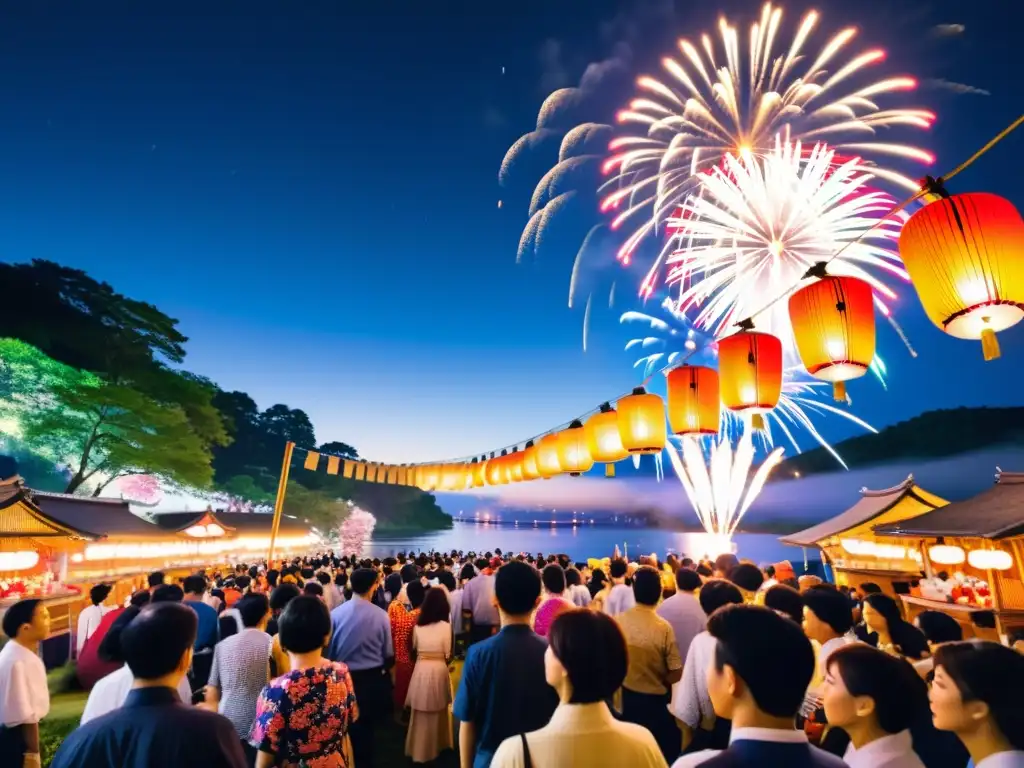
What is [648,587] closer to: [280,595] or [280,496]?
[280,595]

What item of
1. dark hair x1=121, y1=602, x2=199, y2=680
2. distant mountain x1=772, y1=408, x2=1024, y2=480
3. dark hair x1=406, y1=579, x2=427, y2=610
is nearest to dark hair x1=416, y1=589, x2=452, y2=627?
dark hair x1=406, y1=579, x2=427, y2=610

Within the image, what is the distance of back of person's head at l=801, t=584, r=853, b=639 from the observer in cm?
348

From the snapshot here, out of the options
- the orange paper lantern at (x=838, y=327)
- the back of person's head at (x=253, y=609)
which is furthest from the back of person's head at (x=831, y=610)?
the back of person's head at (x=253, y=609)

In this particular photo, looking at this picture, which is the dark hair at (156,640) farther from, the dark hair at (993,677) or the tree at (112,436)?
the tree at (112,436)

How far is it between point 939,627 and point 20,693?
6.30 metres

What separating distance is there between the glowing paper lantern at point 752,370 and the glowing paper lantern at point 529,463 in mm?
6493

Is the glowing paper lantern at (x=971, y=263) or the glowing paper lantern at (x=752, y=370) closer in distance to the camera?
the glowing paper lantern at (x=971, y=263)

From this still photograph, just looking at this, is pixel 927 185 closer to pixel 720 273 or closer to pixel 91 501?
pixel 720 273

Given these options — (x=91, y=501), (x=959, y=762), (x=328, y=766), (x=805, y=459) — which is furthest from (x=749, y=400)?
(x=805, y=459)

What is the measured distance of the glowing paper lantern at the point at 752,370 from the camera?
623 cm

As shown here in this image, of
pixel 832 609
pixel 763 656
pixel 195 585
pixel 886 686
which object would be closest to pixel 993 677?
pixel 886 686

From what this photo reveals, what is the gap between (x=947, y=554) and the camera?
12.4 metres

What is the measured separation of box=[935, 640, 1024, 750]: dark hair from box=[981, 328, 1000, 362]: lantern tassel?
103 inches

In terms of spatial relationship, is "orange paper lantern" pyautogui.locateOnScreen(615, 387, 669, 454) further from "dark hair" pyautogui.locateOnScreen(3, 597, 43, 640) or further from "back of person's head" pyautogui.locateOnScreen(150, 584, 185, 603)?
"dark hair" pyautogui.locateOnScreen(3, 597, 43, 640)
